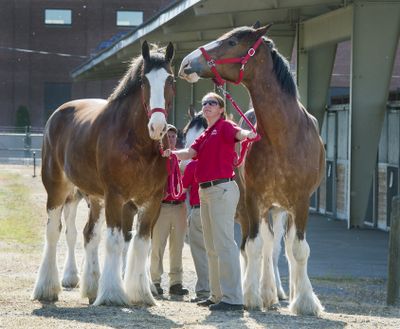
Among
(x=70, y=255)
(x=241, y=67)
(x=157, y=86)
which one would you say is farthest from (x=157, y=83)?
(x=70, y=255)

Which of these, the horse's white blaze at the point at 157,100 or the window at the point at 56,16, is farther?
the window at the point at 56,16

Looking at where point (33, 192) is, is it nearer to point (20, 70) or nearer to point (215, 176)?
point (215, 176)

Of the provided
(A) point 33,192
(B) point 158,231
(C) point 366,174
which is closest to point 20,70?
(A) point 33,192

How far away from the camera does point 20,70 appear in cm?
6456

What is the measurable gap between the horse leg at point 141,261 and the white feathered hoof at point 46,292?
1.17 m

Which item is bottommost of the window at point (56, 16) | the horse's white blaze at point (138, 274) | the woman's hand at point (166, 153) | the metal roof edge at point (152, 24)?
the horse's white blaze at point (138, 274)

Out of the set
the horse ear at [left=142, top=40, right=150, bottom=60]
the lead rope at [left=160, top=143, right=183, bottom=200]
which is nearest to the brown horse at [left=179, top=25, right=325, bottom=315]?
the horse ear at [left=142, top=40, right=150, bottom=60]

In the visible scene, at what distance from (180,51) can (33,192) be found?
6075mm

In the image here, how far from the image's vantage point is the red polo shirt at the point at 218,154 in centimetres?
1019

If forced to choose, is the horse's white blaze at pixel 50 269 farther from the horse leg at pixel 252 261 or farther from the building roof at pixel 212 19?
the building roof at pixel 212 19

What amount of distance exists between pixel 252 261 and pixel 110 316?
1615mm

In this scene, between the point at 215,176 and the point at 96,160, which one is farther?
the point at 96,160

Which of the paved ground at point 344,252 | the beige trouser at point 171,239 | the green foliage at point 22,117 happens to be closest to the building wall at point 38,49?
the green foliage at point 22,117

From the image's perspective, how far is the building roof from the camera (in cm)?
2092
